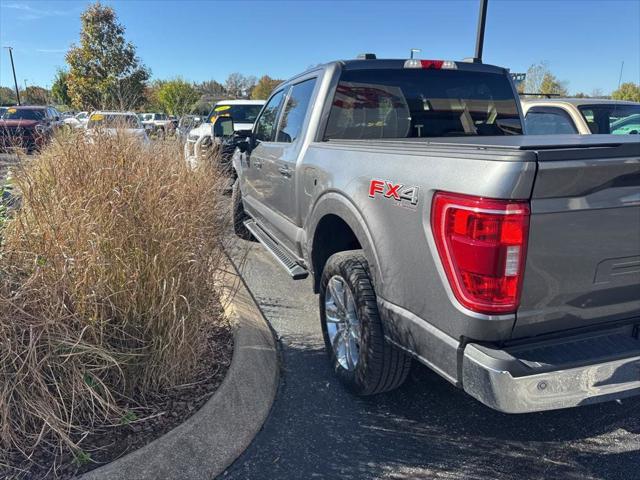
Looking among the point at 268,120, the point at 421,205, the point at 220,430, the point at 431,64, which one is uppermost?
the point at 431,64

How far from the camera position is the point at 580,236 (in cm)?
202

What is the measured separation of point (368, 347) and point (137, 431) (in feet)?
4.29

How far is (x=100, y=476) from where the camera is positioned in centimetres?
225

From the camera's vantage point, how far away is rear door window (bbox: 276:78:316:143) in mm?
4289

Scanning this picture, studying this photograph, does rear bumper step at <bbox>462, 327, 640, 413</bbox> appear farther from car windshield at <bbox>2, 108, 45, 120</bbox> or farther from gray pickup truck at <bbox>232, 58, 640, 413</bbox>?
car windshield at <bbox>2, 108, 45, 120</bbox>

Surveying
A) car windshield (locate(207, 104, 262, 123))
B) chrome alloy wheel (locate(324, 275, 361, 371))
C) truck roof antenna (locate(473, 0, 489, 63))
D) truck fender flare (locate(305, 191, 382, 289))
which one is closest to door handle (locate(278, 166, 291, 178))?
truck fender flare (locate(305, 191, 382, 289))

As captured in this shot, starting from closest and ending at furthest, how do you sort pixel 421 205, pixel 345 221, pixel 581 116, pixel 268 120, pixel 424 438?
pixel 421 205 → pixel 424 438 → pixel 345 221 → pixel 268 120 → pixel 581 116

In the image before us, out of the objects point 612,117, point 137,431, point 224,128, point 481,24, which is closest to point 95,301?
point 137,431

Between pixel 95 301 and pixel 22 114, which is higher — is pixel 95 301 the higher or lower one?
the lower one

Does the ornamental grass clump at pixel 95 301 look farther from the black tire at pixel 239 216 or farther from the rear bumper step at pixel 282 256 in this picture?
the black tire at pixel 239 216

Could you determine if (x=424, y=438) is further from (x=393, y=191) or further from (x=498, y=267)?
(x=393, y=191)

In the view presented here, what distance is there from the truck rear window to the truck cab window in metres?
1.41

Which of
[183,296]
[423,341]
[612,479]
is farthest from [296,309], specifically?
[612,479]

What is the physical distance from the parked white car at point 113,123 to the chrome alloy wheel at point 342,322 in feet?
8.58
